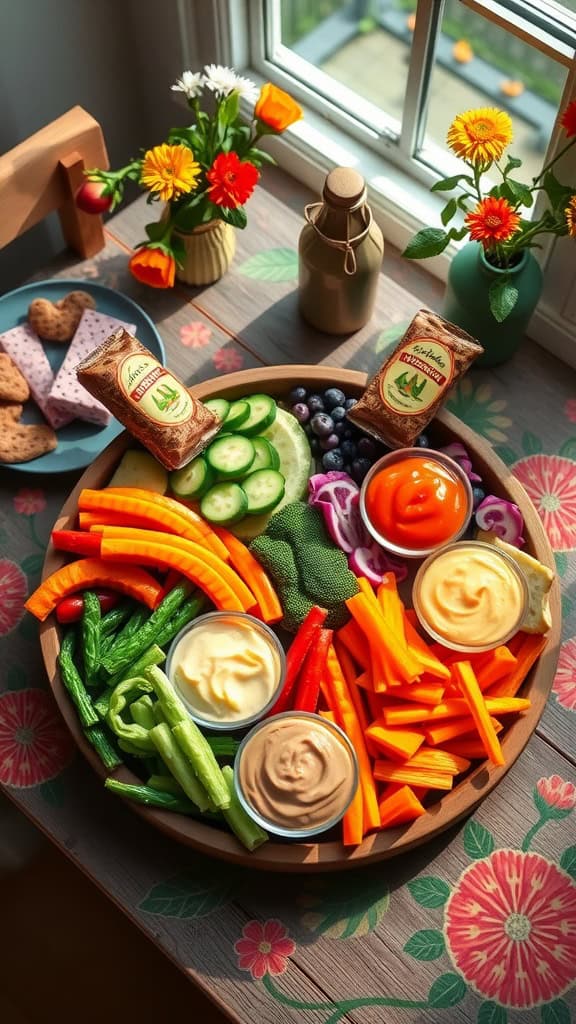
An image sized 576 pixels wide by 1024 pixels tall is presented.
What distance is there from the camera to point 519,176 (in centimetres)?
247

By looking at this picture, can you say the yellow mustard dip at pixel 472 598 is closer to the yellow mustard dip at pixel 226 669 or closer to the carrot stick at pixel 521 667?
the carrot stick at pixel 521 667

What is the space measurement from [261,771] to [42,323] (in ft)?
3.19

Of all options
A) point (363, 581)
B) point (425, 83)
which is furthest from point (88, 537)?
point (425, 83)

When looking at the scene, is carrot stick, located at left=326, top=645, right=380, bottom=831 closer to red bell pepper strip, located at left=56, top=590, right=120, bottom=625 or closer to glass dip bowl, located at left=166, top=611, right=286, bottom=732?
glass dip bowl, located at left=166, top=611, right=286, bottom=732

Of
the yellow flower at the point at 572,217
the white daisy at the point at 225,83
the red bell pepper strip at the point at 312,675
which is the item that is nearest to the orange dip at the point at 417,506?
the red bell pepper strip at the point at 312,675

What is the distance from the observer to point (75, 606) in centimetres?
174

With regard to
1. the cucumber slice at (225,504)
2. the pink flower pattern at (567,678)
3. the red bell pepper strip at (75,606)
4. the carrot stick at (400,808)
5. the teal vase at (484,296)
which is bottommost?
the pink flower pattern at (567,678)

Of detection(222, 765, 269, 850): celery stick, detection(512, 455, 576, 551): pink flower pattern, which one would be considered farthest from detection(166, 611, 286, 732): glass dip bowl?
detection(512, 455, 576, 551): pink flower pattern

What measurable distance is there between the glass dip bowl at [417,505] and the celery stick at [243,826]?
19.0 inches

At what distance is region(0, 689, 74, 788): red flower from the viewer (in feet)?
5.72

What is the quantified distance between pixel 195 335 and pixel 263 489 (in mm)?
467

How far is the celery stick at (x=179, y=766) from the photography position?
1577 millimetres

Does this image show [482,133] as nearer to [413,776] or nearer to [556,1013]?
[413,776]

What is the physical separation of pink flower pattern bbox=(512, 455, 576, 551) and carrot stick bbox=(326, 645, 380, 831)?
501 mm
